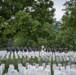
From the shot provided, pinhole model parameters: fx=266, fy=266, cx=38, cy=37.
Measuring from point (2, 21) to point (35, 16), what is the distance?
5.71 meters

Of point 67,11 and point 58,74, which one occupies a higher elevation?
point 67,11

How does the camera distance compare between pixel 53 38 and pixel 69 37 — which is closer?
pixel 69 37

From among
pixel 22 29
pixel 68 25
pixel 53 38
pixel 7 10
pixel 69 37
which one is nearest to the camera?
pixel 22 29

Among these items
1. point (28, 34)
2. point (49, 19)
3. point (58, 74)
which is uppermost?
point (49, 19)

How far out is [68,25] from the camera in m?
31.3

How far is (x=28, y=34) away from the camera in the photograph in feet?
94.2

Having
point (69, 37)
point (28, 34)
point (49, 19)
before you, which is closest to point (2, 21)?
point (28, 34)

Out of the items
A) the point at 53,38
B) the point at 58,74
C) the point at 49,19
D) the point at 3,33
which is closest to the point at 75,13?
the point at 49,19

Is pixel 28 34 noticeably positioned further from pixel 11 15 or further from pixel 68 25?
pixel 68 25

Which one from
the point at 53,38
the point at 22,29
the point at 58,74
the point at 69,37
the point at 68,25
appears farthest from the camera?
the point at 53,38

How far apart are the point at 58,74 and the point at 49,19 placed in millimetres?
24909

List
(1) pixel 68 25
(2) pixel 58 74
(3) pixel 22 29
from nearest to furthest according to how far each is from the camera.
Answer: (2) pixel 58 74
(3) pixel 22 29
(1) pixel 68 25

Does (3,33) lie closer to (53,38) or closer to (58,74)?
(58,74)

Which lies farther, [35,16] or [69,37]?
[69,37]
